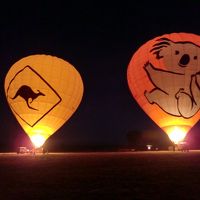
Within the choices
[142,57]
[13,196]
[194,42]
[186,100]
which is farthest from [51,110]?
[13,196]

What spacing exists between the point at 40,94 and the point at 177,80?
14112mm

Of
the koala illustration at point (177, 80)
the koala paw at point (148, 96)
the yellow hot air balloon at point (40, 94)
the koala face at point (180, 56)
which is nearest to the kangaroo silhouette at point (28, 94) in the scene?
the yellow hot air balloon at point (40, 94)

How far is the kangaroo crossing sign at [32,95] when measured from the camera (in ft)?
→ 127

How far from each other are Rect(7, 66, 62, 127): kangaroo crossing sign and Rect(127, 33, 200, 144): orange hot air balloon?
9928 mm

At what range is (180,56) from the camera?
125 ft

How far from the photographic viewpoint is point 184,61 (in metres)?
38.2

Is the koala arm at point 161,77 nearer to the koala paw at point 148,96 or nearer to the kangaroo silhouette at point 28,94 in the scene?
the koala paw at point 148,96

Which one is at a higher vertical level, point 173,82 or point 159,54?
point 159,54

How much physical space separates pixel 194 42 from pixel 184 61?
264 cm

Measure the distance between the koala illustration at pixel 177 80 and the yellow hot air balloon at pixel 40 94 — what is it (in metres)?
9.48

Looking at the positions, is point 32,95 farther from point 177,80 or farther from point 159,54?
point 177,80

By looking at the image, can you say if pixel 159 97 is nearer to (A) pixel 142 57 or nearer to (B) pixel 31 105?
(A) pixel 142 57

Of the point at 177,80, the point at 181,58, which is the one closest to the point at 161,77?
the point at 177,80

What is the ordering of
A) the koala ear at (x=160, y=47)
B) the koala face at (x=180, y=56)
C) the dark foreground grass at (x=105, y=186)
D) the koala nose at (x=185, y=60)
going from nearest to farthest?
the dark foreground grass at (x=105, y=186)
the koala face at (x=180, y=56)
the koala nose at (x=185, y=60)
the koala ear at (x=160, y=47)
